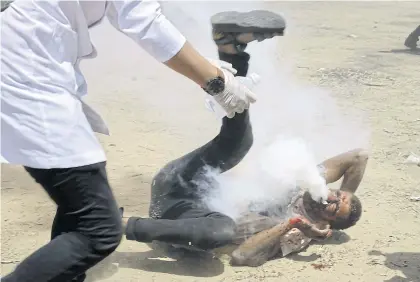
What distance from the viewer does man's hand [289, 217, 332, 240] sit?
3031mm

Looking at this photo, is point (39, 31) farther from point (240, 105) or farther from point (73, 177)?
point (240, 105)

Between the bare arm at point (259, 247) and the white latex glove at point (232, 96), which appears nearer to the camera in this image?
the white latex glove at point (232, 96)

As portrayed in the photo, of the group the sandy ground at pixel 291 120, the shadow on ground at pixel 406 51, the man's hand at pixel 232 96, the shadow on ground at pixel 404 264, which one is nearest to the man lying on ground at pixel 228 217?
the sandy ground at pixel 291 120

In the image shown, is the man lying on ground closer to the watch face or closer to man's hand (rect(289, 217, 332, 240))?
man's hand (rect(289, 217, 332, 240))

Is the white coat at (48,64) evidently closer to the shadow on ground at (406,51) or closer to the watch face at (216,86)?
the watch face at (216,86)

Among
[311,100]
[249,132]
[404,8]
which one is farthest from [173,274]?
[404,8]

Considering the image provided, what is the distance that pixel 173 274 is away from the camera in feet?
9.62

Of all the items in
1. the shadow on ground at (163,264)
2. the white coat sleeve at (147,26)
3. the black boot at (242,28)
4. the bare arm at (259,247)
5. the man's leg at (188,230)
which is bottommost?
the shadow on ground at (163,264)

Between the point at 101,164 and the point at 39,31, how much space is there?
→ 453 millimetres

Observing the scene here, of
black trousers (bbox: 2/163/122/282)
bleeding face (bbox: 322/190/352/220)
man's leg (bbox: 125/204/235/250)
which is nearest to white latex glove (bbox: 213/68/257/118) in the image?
black trousers (bbox: 2/163/122/282)

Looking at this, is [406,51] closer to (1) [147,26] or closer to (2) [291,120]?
(2) [291,120]

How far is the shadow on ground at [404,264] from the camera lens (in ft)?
9.34

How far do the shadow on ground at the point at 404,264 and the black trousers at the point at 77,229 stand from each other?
1.46 metres

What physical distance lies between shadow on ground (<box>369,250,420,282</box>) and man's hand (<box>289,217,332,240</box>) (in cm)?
26
